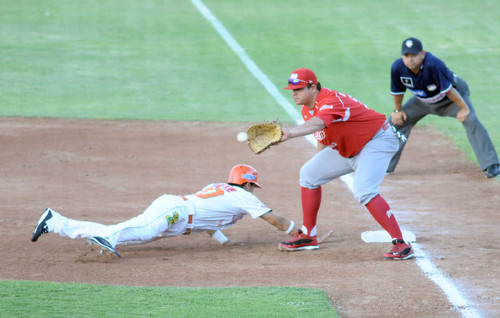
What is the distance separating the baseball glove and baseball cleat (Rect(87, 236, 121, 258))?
4.94ft

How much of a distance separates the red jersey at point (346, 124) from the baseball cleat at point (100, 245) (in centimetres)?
210

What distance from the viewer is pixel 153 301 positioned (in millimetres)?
5723

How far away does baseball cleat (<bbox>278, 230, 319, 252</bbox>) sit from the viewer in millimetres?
7434

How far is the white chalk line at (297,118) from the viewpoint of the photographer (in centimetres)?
585

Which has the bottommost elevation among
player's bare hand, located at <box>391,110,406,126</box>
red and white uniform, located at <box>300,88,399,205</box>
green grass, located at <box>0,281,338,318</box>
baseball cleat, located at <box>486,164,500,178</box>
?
baseball cleat, located at <box>486,164,500,178</box>

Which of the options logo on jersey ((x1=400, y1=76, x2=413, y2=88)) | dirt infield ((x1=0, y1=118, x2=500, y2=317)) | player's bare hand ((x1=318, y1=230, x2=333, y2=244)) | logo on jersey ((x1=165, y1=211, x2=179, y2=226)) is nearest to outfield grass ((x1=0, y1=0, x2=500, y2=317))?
dirt infield ((x1=0, y1=118, x2=500, y2=317))

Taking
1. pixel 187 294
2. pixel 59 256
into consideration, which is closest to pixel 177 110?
pixel 59 256

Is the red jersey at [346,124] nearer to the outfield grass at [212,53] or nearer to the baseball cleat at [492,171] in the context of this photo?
the baseball cleat at [492,171]

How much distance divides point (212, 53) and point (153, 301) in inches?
537

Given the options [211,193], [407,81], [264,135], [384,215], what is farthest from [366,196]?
[407,81]

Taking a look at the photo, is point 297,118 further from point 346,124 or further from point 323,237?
point 346,124

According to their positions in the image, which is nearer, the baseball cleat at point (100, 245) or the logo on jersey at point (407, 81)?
the baseball cleat at point (100, 245)

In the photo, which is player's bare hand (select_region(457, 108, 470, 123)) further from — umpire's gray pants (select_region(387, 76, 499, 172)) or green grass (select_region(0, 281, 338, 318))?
green grass (select_region(0, 281, 338, 318))

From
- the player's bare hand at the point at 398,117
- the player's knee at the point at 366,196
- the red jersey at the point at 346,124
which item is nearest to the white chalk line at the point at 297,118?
the player's knee at the point at 366,196
